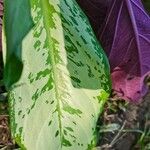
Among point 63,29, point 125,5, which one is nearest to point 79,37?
point 63,29

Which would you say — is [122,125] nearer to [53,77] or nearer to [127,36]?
Answer: [127,36]

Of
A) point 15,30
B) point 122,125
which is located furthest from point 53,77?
point 122,125

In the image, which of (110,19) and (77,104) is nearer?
(77,104)

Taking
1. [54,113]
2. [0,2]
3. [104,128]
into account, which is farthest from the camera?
[104,128]

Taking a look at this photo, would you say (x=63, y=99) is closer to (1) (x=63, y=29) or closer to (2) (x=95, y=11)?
(1) (x=63, y=29)

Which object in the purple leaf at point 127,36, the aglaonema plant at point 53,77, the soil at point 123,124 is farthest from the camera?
the soil at point 123,124

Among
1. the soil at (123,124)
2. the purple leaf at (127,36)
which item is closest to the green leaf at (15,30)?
the purple leaf at (127,36)

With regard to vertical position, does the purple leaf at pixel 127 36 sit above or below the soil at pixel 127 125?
above

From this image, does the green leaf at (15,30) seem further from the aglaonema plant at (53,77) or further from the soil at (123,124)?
the soil at (123,124)
